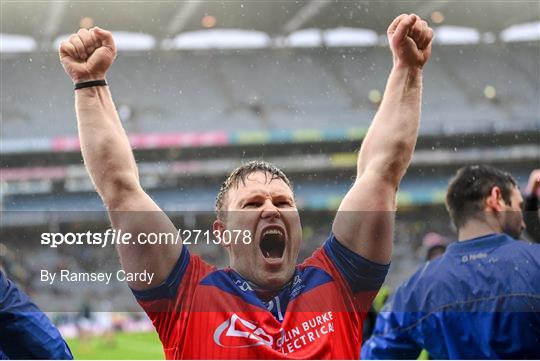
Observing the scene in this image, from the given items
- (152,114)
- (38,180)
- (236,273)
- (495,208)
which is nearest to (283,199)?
(236,273)

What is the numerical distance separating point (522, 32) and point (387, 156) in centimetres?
60

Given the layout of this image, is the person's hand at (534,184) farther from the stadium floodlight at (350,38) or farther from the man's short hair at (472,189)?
the stadium floodlight at (350,38)

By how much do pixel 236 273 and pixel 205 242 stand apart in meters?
0.14

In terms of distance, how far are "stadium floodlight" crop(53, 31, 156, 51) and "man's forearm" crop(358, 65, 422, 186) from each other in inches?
20.2

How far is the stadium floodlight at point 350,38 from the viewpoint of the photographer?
1557mm

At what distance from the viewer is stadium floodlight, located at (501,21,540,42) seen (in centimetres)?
161

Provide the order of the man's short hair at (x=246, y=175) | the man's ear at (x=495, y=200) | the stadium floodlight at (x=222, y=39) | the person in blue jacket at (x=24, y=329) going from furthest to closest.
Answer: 1. the man's ear at (x=495, y=200)
2. the stadium floodlight at (x=222, y=39)
3. the person in blue jacket at (x=24, y=329)
4. the man's short hair at (x=246, y=175)

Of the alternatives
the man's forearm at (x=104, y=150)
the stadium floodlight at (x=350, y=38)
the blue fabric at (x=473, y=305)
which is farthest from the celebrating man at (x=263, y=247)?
the blue fabric at (x=473, y=305)

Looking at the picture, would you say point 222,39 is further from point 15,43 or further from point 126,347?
point 126,347

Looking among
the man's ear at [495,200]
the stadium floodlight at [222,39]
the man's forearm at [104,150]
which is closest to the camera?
the man's forearm at [104,150]

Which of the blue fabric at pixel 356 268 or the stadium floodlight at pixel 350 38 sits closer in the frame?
the blue fabric at pixel 356 268

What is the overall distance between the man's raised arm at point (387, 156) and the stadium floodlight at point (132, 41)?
51cm

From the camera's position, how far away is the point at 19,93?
4.89 feet

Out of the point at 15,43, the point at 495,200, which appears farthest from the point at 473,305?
the point at 15,43
